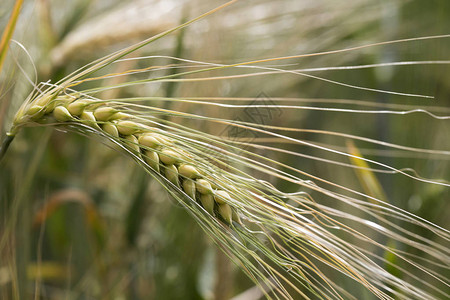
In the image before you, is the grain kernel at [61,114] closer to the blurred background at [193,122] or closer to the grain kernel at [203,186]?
the grain kernel at [203,186]

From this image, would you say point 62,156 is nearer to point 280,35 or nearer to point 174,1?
point 174,1

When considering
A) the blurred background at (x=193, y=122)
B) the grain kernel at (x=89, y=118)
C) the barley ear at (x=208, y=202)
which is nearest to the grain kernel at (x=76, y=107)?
the grain kernel at (x=89, y=118)

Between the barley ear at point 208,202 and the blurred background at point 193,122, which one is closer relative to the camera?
the barley ear at point 208,202

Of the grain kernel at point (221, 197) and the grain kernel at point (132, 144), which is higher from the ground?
the grain kernel at point (132, 144)

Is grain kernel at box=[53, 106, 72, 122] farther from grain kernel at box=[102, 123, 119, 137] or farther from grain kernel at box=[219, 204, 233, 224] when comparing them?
grain kernel at box=[219, 204, 233, 224]

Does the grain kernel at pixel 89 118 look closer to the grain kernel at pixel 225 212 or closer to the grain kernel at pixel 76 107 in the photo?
the grain kernel at pixel 76 107

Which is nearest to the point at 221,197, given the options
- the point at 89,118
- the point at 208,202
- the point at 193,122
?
the point at 208,202

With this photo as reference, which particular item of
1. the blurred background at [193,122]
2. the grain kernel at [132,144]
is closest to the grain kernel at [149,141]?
the grain kernel at [132,144]

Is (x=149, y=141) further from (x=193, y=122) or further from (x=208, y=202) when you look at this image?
(x=193, y=122)

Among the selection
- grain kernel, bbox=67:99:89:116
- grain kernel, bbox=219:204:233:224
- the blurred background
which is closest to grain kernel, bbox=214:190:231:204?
grain kernel, bbox=219:204:233:224
